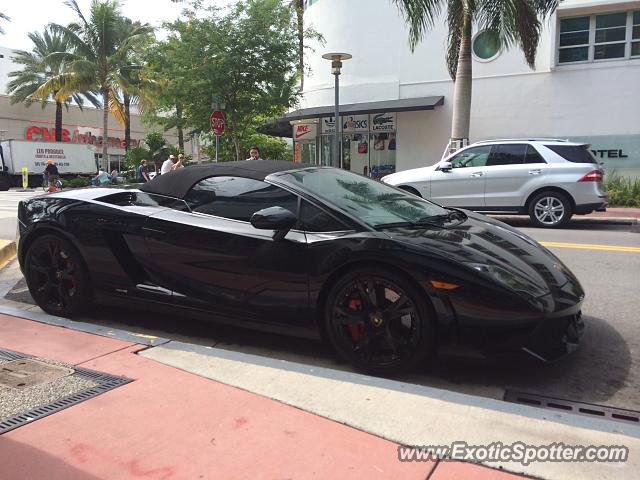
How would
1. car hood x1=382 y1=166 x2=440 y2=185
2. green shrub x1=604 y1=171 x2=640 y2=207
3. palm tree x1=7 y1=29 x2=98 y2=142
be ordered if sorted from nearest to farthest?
car hood x1=382 y1=166 x2=440 y2=185 → green shrub x1=604 y1=171 x2=640 y2=207 → palm tree x1=7 y1=29 x2=98 y2=142

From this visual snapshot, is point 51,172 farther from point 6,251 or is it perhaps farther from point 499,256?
point 499,256

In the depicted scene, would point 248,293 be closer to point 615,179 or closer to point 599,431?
point 599,431

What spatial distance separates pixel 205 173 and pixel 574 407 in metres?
3.07

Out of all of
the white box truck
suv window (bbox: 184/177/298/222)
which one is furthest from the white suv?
the white box truck

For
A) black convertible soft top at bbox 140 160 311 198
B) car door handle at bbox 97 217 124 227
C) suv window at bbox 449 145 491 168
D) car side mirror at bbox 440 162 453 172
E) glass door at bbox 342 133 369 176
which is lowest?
car door handle at bbox 97 217 124 227

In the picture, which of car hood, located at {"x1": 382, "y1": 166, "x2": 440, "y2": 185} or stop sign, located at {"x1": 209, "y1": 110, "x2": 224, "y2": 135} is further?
stop sign, located at {"x1": 209, "y1": 110, "x2": 224, "y2": 135}

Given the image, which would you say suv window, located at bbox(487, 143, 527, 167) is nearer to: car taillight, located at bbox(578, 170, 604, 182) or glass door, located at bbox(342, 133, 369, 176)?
car taillight, located at bbox(578, 170, 604, 182)

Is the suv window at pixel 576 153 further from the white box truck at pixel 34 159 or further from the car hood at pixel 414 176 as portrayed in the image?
the white box truck at pixel 34 159

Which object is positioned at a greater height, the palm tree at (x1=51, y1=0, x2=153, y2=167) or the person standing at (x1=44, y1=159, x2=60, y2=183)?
the palm tree at (x1=51, y1=0, x2=153, y2=167)

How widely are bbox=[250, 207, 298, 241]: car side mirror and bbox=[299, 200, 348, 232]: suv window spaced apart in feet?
0.27

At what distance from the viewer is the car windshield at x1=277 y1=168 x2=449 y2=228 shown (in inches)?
151

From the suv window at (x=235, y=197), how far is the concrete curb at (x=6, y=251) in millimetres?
4649

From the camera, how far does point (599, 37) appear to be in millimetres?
17516

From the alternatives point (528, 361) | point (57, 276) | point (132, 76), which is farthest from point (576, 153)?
point (132, 76)
